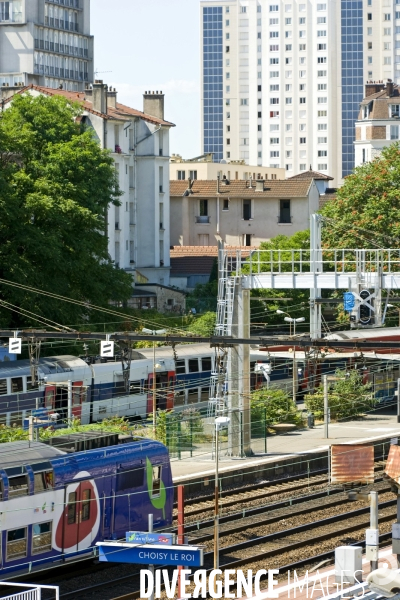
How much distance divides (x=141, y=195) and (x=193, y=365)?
44454mm

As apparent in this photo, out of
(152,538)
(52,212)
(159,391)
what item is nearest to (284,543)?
(152,538)

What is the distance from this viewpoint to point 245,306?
40312 millimetres

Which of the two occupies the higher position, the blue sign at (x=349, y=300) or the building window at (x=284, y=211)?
the building window at (x=284, y=211)

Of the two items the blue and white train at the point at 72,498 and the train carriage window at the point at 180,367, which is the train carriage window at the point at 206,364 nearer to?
the train carriage window at the point at 180,367

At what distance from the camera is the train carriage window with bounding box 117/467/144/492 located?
26891mm

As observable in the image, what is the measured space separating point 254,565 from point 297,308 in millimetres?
49889

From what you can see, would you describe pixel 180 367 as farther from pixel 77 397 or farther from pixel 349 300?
pixel 349 300

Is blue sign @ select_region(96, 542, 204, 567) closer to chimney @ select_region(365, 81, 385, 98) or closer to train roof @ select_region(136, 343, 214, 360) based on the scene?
train roof @ select_region(136, 343, 214, 360)

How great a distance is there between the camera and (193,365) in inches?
2122

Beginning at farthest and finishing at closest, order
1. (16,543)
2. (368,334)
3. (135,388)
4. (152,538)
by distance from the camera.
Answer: (368,334) < (135,388) < (16,543) < (152,538)

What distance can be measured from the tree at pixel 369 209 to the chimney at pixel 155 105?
3258 cm

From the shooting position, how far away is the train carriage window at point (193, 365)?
176 ft

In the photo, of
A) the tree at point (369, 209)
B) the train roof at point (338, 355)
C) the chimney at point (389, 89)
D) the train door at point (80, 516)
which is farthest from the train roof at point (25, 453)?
the chimney at point (389, 89)

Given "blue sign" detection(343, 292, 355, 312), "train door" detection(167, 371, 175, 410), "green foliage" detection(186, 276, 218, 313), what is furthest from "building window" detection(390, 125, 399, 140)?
"blue sign" detection(343, 292, 355, 312)
